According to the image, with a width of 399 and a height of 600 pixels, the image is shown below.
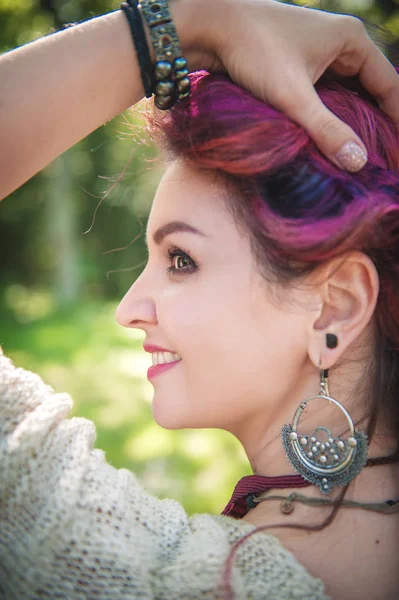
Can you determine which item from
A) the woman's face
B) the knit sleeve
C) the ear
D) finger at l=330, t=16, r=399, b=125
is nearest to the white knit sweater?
the knit sleeve

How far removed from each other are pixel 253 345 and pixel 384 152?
27.1 inches

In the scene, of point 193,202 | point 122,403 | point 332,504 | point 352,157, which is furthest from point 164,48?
point 122,403

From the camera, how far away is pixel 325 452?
65.0 inches

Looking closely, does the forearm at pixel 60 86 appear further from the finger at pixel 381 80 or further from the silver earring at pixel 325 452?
the silver earring at pixel 325 452

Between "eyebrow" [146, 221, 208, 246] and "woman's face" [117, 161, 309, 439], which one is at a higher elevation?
"eyebrow" [146, 221, 208, 246]

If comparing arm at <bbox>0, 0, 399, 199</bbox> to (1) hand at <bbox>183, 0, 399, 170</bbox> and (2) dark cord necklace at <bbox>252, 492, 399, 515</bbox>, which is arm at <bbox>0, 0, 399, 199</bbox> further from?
(2) dark cord necklace at <bbox>252, 492, 399, 515</bbox>

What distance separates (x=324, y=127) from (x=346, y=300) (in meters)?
0.49

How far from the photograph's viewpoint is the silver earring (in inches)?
63.4

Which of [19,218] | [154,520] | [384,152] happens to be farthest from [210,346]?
[19,218]

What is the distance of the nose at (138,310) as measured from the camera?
1.83 meters

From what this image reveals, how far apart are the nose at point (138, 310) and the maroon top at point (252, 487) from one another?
57 centimetres

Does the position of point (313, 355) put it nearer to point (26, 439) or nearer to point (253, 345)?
point (253, 345)

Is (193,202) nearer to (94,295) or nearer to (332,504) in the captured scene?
(332,504)

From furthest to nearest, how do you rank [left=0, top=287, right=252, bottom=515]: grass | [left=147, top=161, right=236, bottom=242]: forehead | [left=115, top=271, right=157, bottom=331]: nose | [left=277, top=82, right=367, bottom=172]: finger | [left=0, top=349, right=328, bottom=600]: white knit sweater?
[left=0, top=287, right=252, bottom=515]: grass, [left=115, top=271, right=157, bottom=331]: nose, [left=147, top=161, right=236, bottom=242]: forehead, [left=277, top=82, right=367, bottom=172]: finger, [left=0, top=349, right=328, bottom=600]: white knit sweater
